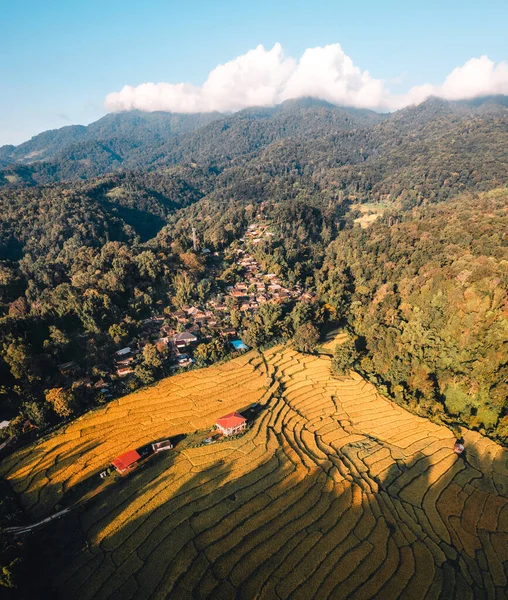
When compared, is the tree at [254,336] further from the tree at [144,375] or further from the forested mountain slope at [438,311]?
the tree at [144,375]

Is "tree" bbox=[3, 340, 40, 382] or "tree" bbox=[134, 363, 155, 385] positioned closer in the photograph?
"tree" bbox=[3, 340, 40, 382]

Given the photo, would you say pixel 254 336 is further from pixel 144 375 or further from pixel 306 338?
pixel 144 375

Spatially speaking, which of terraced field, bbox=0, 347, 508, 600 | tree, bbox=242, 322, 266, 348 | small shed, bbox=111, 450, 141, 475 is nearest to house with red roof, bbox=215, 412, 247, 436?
terraced field, bbox=0, 347, 508, 600

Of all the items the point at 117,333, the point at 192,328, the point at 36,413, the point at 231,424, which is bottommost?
the point at 231,424

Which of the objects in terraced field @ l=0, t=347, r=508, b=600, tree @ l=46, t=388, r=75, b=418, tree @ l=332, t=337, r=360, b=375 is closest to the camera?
terraced field @ l=0, t=347, r=508, b=600

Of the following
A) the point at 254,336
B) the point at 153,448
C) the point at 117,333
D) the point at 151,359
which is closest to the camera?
the point at 153,448

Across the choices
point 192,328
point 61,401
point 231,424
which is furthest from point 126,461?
point 192,328

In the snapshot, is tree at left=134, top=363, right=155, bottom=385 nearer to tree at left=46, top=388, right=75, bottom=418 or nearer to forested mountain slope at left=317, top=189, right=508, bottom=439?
tree at left=46, top=388, right=75, bottom=418

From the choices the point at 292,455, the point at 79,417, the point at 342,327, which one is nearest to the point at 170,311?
the point at 79,417
